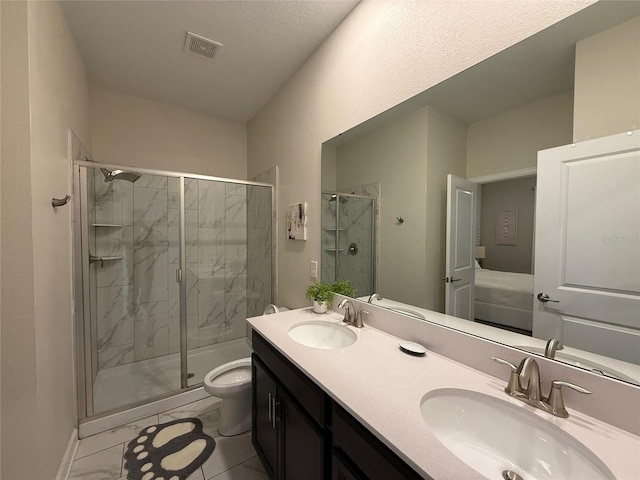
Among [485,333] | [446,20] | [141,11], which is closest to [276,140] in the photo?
[141,11]

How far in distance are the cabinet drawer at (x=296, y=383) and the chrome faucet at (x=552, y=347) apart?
0.71 meters

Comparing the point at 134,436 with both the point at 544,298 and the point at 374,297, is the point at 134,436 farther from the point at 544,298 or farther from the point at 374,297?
the point at 544,298

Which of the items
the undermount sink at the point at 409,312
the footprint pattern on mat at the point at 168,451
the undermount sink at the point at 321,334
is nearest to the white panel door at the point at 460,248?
the undermount sink at the point at 409,312

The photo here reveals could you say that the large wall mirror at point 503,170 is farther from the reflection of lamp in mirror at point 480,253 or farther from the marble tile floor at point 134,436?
the marble tile floor at point 134,436

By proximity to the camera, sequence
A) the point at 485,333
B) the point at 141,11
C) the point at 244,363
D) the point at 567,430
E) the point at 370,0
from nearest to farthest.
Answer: the point at 567,430
the point at 485,333
the point at 370,0
the point at 141,11
the point at 244,363

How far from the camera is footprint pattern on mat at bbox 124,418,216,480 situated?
54.4 inches

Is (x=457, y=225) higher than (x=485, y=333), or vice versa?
(x=457, y=225)

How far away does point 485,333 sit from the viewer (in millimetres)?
929

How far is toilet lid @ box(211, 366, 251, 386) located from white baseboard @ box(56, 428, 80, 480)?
79 cm

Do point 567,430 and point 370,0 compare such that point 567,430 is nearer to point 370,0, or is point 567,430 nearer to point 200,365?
point 370,0

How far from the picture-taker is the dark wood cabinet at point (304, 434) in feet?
2.16

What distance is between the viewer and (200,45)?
1.75m

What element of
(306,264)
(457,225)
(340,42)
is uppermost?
(340,42)

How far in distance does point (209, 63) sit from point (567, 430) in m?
2.70
